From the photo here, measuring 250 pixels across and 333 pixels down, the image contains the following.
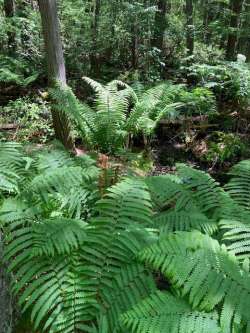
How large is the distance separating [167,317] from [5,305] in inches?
37.6

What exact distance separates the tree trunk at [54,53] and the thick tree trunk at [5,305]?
3.86m

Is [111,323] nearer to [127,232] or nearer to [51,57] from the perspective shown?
[127,232]

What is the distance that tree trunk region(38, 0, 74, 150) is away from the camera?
5.35 m

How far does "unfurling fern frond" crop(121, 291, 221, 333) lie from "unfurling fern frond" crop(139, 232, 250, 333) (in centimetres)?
6

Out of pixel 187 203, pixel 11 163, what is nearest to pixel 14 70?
pixel 11 163

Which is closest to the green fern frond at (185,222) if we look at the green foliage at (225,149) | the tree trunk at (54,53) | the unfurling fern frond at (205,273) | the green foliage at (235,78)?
the unfurling fern frond at (205,273)

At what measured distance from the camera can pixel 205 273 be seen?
86.0 inches

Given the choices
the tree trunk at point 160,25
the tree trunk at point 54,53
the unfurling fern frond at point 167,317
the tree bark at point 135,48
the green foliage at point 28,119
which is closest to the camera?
the unfurling fern frond at point 167,317

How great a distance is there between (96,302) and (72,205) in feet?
3.85

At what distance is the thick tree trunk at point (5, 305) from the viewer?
2195 millimetres

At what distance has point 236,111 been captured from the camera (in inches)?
269

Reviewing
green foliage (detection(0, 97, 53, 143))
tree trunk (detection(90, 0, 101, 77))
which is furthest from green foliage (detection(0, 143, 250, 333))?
tree trunk (detection(90, 0, 101, 77))

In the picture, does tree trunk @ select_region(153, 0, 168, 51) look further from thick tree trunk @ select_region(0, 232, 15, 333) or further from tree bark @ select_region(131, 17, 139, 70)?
thick tree trunk @ select_region(0, 232, 15, 333)

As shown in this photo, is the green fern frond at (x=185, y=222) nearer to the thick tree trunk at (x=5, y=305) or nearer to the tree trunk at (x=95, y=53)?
the thick tree trunk at (x=5, y=305)
